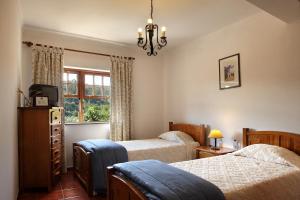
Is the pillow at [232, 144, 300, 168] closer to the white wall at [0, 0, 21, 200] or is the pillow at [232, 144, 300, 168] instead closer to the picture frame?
the white wall at [0, 0, 21, 200]

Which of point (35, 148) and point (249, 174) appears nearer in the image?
point (249, 174)

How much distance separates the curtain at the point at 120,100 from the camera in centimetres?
→ 463

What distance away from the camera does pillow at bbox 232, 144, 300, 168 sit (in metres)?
2.47

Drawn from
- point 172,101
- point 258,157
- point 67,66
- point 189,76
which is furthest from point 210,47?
point 67,66

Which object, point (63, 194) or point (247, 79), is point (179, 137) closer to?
point (247, 79)

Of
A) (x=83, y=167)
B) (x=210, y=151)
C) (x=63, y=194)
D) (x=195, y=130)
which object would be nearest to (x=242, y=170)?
(x=210, y=151)

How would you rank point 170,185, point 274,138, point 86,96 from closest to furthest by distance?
1. point 170,185
2. point 274,138
3. point 86,96

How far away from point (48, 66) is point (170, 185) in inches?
134

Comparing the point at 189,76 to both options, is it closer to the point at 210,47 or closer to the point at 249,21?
the point at 210,47

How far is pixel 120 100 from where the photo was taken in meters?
4.70

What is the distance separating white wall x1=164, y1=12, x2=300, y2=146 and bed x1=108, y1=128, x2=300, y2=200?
0.42 metres

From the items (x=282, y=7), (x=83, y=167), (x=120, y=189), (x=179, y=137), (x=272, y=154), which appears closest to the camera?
(x=120, y=189)

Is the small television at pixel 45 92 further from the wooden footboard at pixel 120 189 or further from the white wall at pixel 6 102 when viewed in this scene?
the wooden footboard at pixel 120 189

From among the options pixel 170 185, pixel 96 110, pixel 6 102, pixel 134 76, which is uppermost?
pixel 134 76
